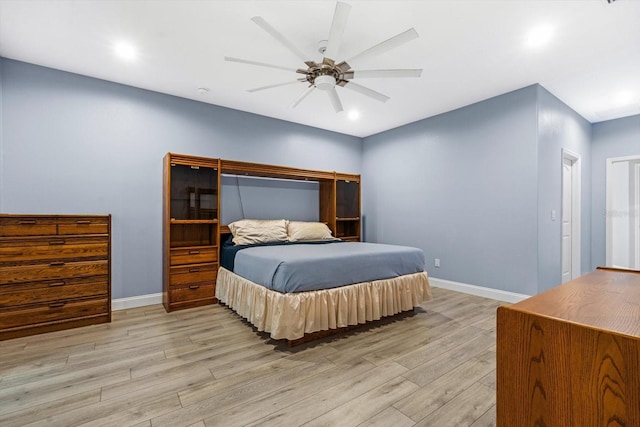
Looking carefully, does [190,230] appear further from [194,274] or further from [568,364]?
[568,364]

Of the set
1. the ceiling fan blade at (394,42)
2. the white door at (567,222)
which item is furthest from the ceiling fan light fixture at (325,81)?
the white door at (567,222)

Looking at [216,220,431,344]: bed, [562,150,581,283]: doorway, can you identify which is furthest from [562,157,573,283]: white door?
[216,220,431,344]: bed

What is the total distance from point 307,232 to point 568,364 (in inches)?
144

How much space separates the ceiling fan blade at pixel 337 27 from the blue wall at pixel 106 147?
246cm

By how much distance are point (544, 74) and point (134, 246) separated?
5.17 m

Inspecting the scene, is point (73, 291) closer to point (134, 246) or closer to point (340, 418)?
point (134, 246)

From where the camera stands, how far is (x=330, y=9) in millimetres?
2271

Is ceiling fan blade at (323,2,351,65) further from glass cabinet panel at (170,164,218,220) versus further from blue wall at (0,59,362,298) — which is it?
blue wall at (0,59,362,298)

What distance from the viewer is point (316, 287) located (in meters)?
2.61

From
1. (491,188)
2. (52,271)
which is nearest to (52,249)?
(52,271)

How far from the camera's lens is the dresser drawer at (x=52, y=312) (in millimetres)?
2605

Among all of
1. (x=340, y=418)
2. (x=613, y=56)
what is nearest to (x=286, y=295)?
(x=340, y=418)

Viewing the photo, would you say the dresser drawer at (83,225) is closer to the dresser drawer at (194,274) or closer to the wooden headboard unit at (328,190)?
the dresser drawer at (194,274)

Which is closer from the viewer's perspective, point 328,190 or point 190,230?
point 190,230
